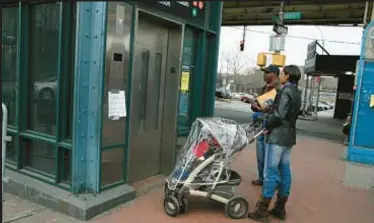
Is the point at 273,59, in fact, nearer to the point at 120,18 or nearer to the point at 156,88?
the point at 156,88

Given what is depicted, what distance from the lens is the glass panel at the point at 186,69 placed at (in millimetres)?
5461

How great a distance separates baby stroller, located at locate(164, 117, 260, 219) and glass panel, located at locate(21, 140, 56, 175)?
146 cm

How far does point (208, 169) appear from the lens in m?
4.03

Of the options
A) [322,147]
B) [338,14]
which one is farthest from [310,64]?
[322,147]

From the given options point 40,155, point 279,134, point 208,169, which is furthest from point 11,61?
point 279,134

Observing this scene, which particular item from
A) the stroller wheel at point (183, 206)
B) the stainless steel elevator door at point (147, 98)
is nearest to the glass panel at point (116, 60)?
the stainless steel elevator door at point (147, 98)

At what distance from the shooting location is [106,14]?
3805 millimetres

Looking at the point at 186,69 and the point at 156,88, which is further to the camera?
the point at 186,69

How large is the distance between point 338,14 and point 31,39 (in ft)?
46.2

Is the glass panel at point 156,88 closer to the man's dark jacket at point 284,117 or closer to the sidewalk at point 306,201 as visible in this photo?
the sidewalk at point 306,201

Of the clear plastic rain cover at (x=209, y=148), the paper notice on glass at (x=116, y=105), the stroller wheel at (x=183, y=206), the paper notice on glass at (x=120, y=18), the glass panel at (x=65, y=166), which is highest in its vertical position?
the paper notice on glass at (x=120, y=18)

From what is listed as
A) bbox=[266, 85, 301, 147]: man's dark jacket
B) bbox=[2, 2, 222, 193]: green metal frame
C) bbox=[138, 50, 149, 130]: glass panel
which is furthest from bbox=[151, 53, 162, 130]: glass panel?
bbox=[266, 85, 301, 147]: man's dark jacket

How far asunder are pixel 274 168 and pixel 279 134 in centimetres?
38

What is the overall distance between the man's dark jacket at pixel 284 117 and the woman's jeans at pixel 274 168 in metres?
0.09
